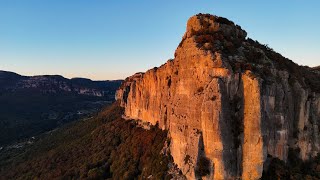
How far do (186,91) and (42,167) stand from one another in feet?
211

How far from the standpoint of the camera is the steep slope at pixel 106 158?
224ft

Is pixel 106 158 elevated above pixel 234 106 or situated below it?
below

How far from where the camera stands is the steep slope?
68.4 meters

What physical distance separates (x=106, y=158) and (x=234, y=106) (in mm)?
47017

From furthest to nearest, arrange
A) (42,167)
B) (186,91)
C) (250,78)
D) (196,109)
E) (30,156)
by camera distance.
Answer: (30,156) < (42,167) < (186,91) < (196,109) < (250,78)

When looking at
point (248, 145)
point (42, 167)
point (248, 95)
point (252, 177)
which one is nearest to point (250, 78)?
point (248, 95)

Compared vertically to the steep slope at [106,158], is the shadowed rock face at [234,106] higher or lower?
higher

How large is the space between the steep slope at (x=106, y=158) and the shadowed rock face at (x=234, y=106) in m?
12.4

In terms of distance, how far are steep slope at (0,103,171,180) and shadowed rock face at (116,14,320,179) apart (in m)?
12.4

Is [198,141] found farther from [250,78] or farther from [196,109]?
[250,78]

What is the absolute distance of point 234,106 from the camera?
4594 cm

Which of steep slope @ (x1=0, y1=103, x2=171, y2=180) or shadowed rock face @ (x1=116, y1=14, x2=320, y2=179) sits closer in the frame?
shadowed rock face @ (x1=116, y1=14, x2=320, y2=179)

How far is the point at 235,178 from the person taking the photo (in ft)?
149

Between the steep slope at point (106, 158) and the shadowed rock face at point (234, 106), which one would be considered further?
the steep slope at point (106, 158)
